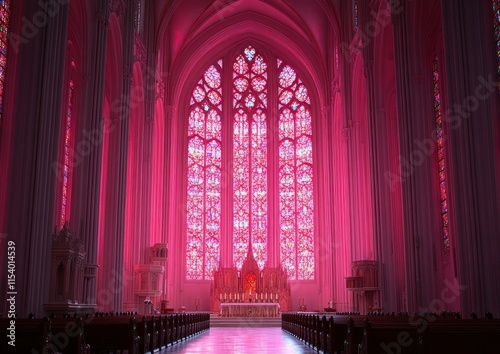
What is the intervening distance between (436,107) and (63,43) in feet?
47.0

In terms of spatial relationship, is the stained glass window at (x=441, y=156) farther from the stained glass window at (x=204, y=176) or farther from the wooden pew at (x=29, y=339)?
the wooden pew at (x=29, y=339)

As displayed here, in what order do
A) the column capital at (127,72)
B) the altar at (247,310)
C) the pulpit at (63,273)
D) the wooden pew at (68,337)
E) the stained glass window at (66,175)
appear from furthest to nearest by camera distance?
the altar at (247,310)
the column capital at (127,72)
the stained glass window at (66,175)
the pulpit at (63,273)
the wooden pew at (68,337)

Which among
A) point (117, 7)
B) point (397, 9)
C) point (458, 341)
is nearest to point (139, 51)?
point (117, 7)

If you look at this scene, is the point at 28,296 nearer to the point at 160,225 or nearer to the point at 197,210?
the point at 160,225

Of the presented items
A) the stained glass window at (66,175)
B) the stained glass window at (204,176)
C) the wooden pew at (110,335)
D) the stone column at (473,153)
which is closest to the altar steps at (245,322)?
the stained glass window at (204,176)

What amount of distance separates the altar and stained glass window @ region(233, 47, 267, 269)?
5054mm

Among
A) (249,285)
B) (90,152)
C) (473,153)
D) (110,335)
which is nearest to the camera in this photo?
(110,335)

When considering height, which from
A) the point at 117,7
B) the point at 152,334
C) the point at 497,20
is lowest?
the point at 152,334

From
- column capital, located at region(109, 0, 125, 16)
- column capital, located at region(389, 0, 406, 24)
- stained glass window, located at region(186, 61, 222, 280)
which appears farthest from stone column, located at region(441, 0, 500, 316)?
stained glass window, located at region(186, 61, 222, 280)

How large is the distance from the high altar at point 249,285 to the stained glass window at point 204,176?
181 centimetres

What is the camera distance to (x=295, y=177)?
37312 millimetres

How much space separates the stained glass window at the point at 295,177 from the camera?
36031 millimetres

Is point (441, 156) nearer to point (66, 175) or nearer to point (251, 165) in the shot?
point (66, 175)

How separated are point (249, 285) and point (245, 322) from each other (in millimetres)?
4908
